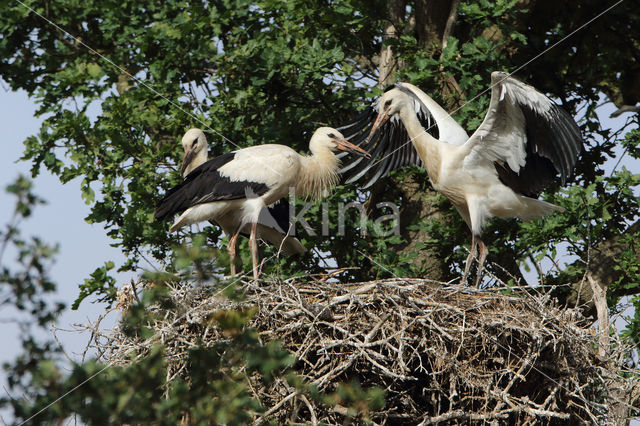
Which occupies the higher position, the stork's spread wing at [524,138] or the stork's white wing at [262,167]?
the stork's white wing at [262,167]

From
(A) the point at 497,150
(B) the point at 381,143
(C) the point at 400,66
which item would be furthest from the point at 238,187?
(C) the point at 400,66

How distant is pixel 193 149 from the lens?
753cm

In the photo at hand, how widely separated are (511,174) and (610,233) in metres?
1.43

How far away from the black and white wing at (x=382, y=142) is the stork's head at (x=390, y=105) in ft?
0.48

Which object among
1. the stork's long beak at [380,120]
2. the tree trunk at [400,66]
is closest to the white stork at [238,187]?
the stork's long beak at [380,120]

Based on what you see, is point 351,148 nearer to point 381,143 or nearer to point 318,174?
point 318,174

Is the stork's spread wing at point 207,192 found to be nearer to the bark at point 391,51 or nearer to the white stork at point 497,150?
the white stork at point 497,150

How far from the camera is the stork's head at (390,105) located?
7215mm

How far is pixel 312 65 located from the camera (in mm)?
7750

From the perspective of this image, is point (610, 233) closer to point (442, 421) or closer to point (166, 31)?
point (442, 421)

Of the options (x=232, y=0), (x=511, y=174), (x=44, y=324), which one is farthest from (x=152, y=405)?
(x=232, y=0)

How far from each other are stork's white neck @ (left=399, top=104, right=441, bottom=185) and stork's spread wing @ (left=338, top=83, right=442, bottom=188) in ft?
1.20

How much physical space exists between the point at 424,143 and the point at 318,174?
2.92 ft

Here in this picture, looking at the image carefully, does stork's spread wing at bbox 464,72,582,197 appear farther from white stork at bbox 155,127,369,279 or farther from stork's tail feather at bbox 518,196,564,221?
white stork at bbox 155,127,369,279
